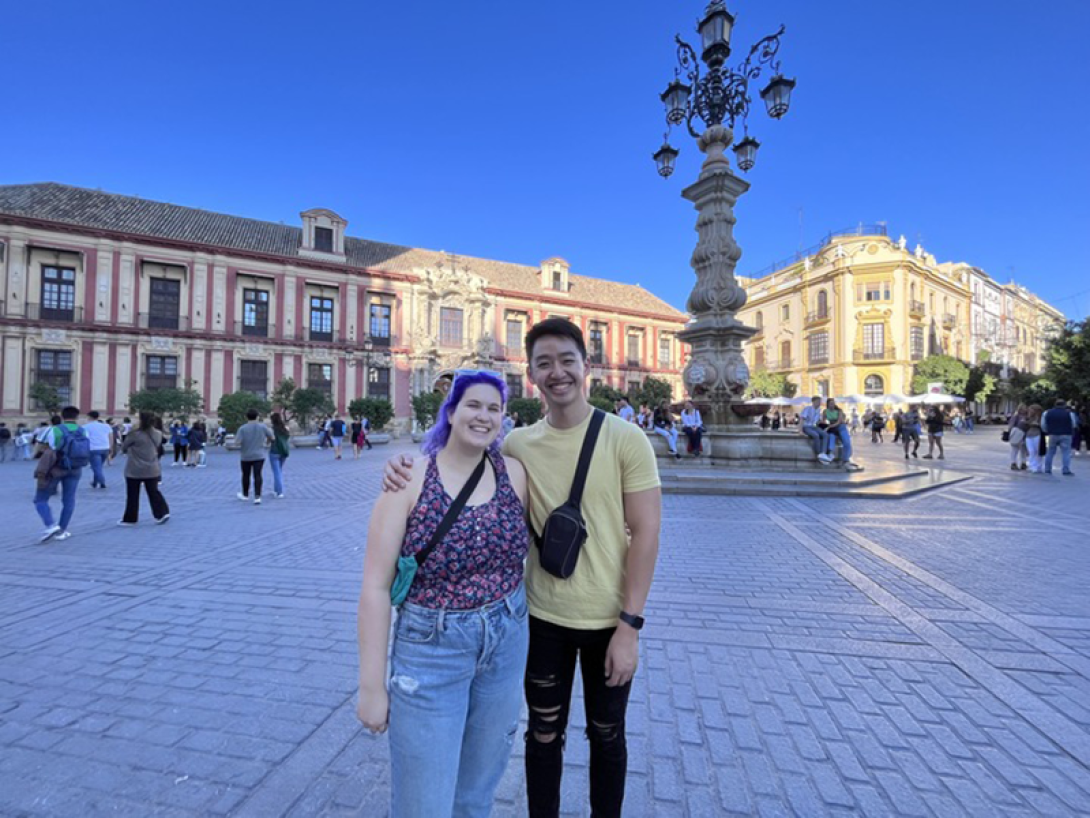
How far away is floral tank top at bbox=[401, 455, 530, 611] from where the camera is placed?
1415mm

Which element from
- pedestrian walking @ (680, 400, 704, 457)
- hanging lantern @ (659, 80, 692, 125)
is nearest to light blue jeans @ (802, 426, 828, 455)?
pedestrian walking @ (680, 400, 704, 457)

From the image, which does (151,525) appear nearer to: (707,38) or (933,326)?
(707,38)

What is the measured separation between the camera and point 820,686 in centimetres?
281

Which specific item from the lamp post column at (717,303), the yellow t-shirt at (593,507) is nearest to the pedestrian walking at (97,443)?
the yellow t-shirt at (593,507)

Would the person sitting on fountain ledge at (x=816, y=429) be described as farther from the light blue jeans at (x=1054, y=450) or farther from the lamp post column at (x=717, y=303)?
the light blue jeans at (x=1054, y=450)

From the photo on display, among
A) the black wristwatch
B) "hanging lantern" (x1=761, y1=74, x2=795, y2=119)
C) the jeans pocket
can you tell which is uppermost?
"hanging lantern" (x1=761, y1=74, x2=795, y2=119)

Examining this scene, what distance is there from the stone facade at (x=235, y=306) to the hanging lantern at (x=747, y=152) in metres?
10.6

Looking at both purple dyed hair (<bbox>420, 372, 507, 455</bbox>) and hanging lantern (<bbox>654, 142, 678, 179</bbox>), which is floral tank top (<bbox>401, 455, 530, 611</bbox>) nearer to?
purple dyed hair (<bbox>420, 372, 507, 455</bbox>)

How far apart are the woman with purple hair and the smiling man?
0.10 m

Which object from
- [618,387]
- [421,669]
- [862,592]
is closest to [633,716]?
[421,669]

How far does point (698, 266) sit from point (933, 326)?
41730mm

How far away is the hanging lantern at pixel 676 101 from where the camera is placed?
10.7m

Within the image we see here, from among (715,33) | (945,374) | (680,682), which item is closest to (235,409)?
(715,33)

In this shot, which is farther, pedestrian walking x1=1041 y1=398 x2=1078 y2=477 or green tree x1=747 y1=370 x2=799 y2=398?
green tree x1=747 y1=370 x2=799 y2=398
